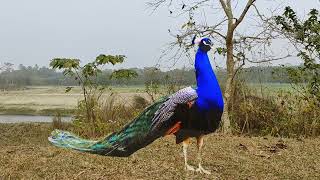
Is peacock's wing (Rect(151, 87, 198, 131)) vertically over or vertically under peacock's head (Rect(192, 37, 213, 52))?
under

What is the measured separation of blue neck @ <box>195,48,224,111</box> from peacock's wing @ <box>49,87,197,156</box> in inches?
3.3

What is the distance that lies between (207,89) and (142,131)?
815 mm

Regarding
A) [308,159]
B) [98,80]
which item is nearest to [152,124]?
[308,159]

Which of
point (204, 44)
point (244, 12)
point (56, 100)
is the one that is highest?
point (244, 12)

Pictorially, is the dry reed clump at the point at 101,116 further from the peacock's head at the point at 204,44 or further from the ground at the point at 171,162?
the peacock's head at the point at 204,44

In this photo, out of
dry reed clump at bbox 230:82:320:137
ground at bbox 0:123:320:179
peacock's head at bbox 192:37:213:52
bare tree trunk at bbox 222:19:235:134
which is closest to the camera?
peacock's head at bbox 192:37:213:52

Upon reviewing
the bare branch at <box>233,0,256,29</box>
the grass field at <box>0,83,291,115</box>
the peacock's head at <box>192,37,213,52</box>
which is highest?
the bare branch at <box>233,0,256,29</box>

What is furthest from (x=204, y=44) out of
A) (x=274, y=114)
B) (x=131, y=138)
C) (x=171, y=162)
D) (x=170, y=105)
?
(x=274, y=114)

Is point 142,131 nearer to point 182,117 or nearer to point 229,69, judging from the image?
point 182,117

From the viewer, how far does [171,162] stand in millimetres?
6250

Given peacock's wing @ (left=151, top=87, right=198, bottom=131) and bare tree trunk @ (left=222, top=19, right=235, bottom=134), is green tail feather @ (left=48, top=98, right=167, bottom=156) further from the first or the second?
bare tree trunk @ (left=222, top=19, right=235, bottom=134)

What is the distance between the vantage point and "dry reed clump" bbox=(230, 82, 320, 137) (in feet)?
32.4

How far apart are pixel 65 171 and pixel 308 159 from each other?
10.8 ft

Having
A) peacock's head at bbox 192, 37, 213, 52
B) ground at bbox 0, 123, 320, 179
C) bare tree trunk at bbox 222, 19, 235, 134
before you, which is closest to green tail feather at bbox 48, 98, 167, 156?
ground at bbox 0, 123, 320, 179
